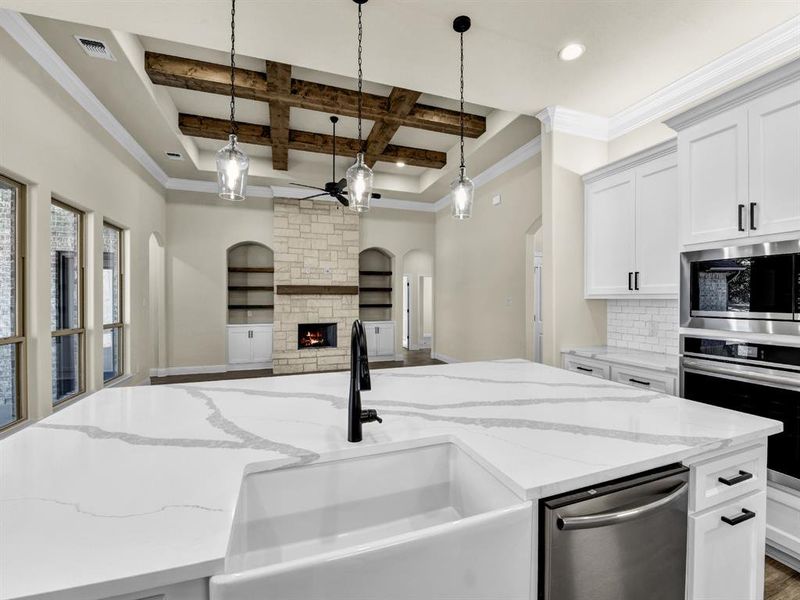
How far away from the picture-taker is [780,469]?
187 centimetres

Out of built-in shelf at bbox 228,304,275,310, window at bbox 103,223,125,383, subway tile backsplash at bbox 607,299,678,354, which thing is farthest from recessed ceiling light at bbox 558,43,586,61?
built-in shelf at bbox 228,304,275,310

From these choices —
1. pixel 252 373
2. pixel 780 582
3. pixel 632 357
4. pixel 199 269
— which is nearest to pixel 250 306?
pixel 199 269

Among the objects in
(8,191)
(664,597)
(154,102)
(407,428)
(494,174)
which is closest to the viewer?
(664,597)

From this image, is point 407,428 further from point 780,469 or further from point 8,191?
point 8,191

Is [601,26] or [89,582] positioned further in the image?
[601,26]

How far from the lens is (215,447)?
1038 mm

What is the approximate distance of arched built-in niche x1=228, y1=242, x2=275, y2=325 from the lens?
688cm

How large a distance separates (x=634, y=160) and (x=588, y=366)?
5.36 feet

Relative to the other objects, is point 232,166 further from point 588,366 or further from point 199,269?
point 199,269

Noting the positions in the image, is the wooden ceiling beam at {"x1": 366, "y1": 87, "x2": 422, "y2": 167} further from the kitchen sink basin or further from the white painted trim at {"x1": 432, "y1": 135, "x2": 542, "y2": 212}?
the kitchen sink basin

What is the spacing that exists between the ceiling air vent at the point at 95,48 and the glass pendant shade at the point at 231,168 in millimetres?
1932

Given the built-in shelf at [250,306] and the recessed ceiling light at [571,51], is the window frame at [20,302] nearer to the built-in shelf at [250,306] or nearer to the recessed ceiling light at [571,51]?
the recessed ceiling light at [571,51]

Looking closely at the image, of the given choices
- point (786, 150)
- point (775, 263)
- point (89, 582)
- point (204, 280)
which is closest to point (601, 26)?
point (786, 150)

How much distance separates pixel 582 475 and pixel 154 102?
14.5ft
